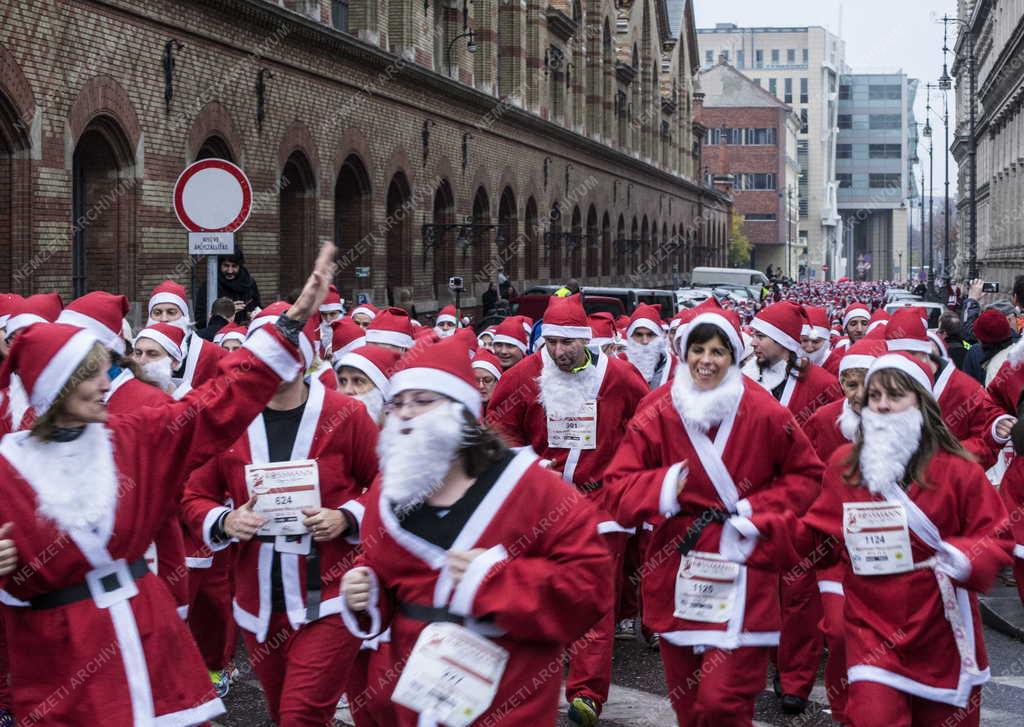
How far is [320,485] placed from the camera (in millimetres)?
6242

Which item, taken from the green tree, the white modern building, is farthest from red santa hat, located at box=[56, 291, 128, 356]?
the white modern building

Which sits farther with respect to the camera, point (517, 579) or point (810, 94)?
point (810, 94)

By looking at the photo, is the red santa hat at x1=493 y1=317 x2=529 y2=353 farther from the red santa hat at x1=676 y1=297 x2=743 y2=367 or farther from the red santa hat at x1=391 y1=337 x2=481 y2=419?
the red santa hat at x1=391 y1=337 x2=481 y2=419

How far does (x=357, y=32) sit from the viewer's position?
28.6 meters

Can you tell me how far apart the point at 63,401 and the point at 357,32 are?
975 inches

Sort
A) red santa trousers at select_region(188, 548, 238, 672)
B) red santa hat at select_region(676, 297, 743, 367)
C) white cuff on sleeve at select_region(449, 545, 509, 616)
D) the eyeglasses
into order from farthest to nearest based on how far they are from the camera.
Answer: red santa trousers at select_region(188, 548, 238, 672) → red santa hat at select_region(676, 297, 743, 367) → the eyeglasses → white cuff on sleeve at select_region(449, 545, 509, 616)

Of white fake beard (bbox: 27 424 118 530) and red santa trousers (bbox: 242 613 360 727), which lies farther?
red santa trousers (bbox: 242 613 360 727)

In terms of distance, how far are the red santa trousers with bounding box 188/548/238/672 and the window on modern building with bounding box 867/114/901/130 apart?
175m

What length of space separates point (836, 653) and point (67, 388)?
11.5 feet

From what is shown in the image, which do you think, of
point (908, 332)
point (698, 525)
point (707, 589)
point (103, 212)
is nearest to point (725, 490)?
point (698, 525)

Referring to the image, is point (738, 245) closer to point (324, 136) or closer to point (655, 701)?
point (324, 136)

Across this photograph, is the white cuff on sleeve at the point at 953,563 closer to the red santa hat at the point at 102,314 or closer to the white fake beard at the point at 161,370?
the red santa hat at the point at 102,314

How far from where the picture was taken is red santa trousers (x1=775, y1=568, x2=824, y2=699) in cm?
817

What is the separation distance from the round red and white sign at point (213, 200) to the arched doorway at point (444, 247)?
71.5 ft
